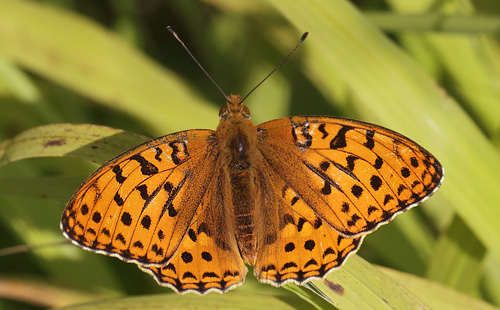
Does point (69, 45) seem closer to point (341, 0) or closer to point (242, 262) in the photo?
point (341, 0)

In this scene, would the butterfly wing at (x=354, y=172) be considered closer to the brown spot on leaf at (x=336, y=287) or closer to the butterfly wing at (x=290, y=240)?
the butterfly wing at (x=290, y=240)

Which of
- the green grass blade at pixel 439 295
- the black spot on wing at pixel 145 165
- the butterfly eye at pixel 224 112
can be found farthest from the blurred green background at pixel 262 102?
the butterfly eye at pixel 224 112

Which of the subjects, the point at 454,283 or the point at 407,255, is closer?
the point at 454,283

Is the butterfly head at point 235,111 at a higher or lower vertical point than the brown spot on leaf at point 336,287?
higher

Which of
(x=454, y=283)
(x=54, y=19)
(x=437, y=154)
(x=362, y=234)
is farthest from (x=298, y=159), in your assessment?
(x=54, y=19)

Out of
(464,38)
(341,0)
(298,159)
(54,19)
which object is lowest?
(298,159)

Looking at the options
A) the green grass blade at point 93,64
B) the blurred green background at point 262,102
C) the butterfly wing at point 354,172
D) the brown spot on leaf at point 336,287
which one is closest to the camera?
the brown spot on leaf at point 336,287

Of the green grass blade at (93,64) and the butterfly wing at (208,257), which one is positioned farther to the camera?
the green grass blade at (93,64)

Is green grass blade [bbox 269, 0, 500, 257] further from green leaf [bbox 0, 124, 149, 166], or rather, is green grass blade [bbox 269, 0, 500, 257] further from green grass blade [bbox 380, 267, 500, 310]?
green leaf [bbox 0, 124, 149, 166]
